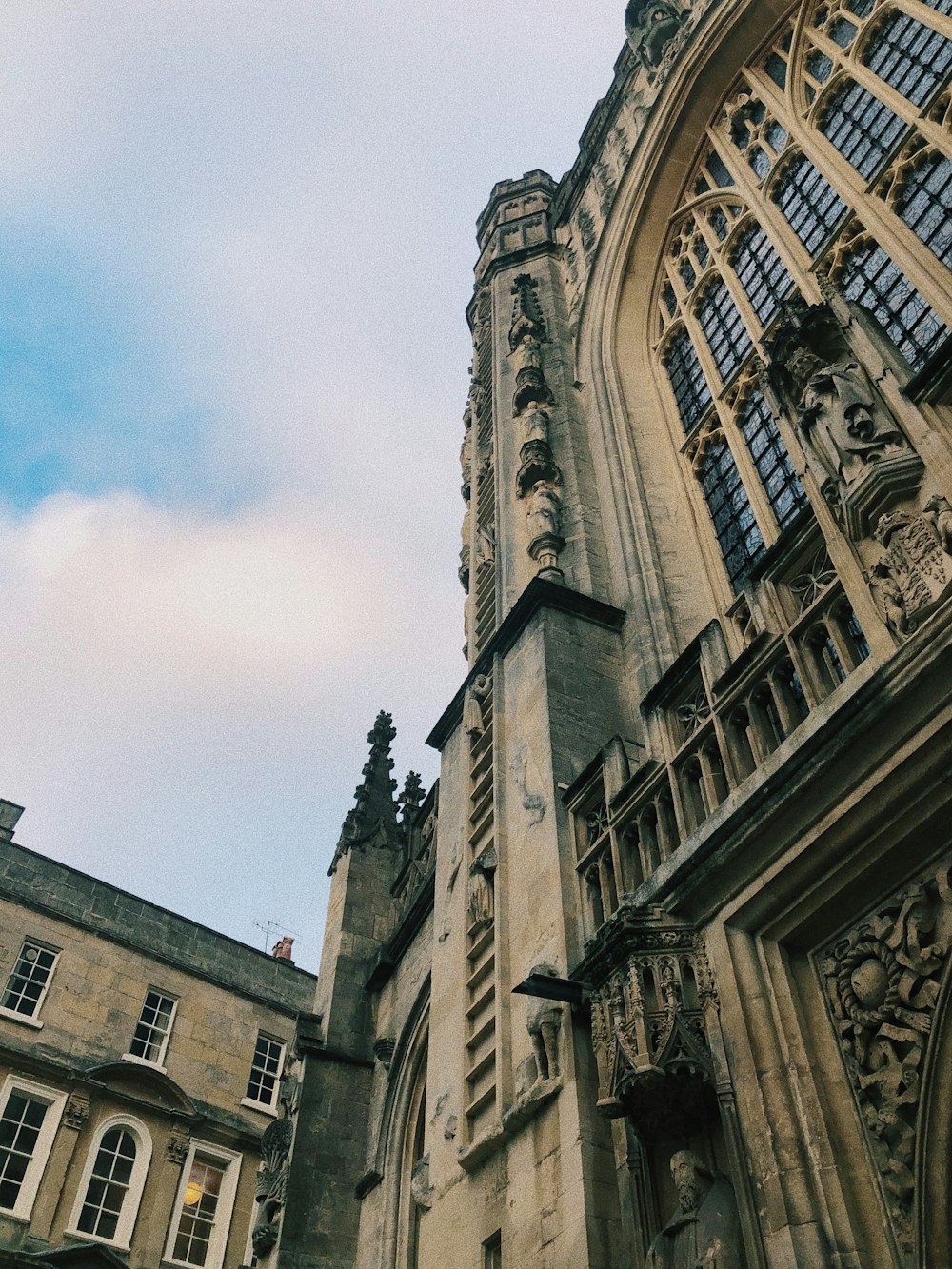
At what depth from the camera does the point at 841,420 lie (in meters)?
7.25

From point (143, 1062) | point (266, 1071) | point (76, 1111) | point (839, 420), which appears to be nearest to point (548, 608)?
point (839, 420)

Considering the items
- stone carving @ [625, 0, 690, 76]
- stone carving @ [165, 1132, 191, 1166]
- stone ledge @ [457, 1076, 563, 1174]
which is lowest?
stone ledge @ [457, 1076, 563, 1174]

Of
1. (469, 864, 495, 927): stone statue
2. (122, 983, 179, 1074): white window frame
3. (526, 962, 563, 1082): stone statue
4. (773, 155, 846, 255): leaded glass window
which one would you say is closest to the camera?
(526, 962, 563, 1082): stone statue

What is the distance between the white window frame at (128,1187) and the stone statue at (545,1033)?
13.0m

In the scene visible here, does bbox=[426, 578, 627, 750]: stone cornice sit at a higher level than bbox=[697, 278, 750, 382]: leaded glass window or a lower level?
lower

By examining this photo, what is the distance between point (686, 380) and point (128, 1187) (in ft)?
51.3

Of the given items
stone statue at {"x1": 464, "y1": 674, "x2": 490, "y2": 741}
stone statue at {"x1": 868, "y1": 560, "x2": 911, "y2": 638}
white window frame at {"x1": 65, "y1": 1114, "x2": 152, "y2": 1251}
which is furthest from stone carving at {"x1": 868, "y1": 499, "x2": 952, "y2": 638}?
white window frame at {"x1": 65, "y1": 1114, "x2": 152, "y2": 1251}

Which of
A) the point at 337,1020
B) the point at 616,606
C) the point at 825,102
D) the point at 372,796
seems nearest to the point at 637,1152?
the point at 616,606

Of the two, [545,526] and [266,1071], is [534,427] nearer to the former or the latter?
[545,526]

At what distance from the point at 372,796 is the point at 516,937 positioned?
971 centimetres

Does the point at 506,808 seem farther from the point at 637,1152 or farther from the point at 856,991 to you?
the point at 856,991

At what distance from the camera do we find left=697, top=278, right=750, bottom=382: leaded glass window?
14.7m

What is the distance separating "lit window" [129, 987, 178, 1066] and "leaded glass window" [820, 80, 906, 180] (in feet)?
60.1

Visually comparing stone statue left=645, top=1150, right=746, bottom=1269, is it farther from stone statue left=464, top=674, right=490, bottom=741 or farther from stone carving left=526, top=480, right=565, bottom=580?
stone carving left=526, top=480, right=565, bottom=580
